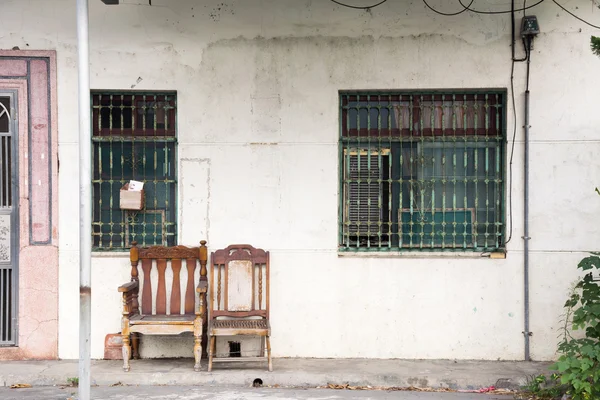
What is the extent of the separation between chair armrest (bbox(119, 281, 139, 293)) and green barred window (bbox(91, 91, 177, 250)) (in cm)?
46

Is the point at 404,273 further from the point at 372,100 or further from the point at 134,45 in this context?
the point at 134,45

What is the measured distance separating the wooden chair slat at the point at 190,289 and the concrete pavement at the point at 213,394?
2.91 feet

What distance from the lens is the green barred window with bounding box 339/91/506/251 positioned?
6594 millimetres

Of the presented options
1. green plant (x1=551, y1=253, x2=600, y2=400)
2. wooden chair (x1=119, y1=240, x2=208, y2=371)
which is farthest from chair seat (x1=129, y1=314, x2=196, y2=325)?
green plant (x1=551, y1=253, x2=600, y2=400)

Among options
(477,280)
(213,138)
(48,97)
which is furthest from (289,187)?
(48,97)

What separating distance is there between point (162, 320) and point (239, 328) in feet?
2.38

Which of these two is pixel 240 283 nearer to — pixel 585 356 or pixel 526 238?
pixel 526 238

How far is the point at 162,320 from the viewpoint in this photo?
6.04 m

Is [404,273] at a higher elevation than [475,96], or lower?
lower

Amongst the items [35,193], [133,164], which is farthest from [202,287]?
[35,193]

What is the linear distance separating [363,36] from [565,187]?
8.10ft

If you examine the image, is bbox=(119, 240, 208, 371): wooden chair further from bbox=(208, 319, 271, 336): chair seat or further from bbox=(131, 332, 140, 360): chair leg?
bbox=(208, 319, 271, 336): chair seat

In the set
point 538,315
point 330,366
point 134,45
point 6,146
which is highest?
point 134,45

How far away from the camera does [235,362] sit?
633cm
